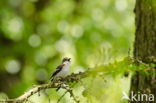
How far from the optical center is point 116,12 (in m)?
14.3

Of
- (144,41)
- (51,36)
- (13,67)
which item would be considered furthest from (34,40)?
(144,41)

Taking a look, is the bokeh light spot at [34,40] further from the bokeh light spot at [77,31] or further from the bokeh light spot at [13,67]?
the bokeh light spot at [77,31]

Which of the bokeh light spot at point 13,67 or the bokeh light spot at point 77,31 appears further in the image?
the bokeh light spot at point 13,67

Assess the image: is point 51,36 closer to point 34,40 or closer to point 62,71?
point 34,40

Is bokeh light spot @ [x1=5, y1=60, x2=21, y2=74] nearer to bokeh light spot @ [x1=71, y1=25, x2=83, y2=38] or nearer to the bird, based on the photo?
bokeh light spot @ [x1=71, y1=25, x2=83, y2=38]

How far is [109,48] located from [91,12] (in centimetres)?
1156

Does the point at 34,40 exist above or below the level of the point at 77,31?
below

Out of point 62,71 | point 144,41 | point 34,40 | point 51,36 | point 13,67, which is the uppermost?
point 51,36

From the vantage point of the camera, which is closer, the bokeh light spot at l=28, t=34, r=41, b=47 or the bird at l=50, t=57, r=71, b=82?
the bird at l=50, t=57, r=71, b=82

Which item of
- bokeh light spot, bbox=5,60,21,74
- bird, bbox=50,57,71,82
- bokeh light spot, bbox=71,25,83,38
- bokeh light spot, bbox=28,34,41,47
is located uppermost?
bokeh light spot, bbox=71,25,83,38

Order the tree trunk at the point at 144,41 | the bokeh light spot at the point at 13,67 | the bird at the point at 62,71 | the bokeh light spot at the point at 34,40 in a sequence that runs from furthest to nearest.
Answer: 1. the bokeh light spot at the point at 13,67
2. the bokeh light spot at the point at 34,40
3. the tree trunk at the point at 144,41
4. the bird at the point at 62,71

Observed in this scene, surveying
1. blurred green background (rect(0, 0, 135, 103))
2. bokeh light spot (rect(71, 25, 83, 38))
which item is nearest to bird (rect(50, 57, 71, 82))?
Answer: blurred green background (rect(0, 0, 135, 103))

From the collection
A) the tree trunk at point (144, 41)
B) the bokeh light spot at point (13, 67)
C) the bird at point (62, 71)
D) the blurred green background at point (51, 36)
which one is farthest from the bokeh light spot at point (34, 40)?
the tree trunk at point (144, 41)

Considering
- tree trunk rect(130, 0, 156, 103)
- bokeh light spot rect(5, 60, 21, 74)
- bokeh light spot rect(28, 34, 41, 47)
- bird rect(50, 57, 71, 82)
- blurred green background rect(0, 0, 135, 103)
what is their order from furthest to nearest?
bokeh light spot rect(5, 60, 21, 74), bokeh light spot rect(28, 34, 41, 47), blurred green background rect(0, 0, 135, 103), tree trunk rect(130, 0, 156, 103), bird rect(50, 57, 71, 82)
